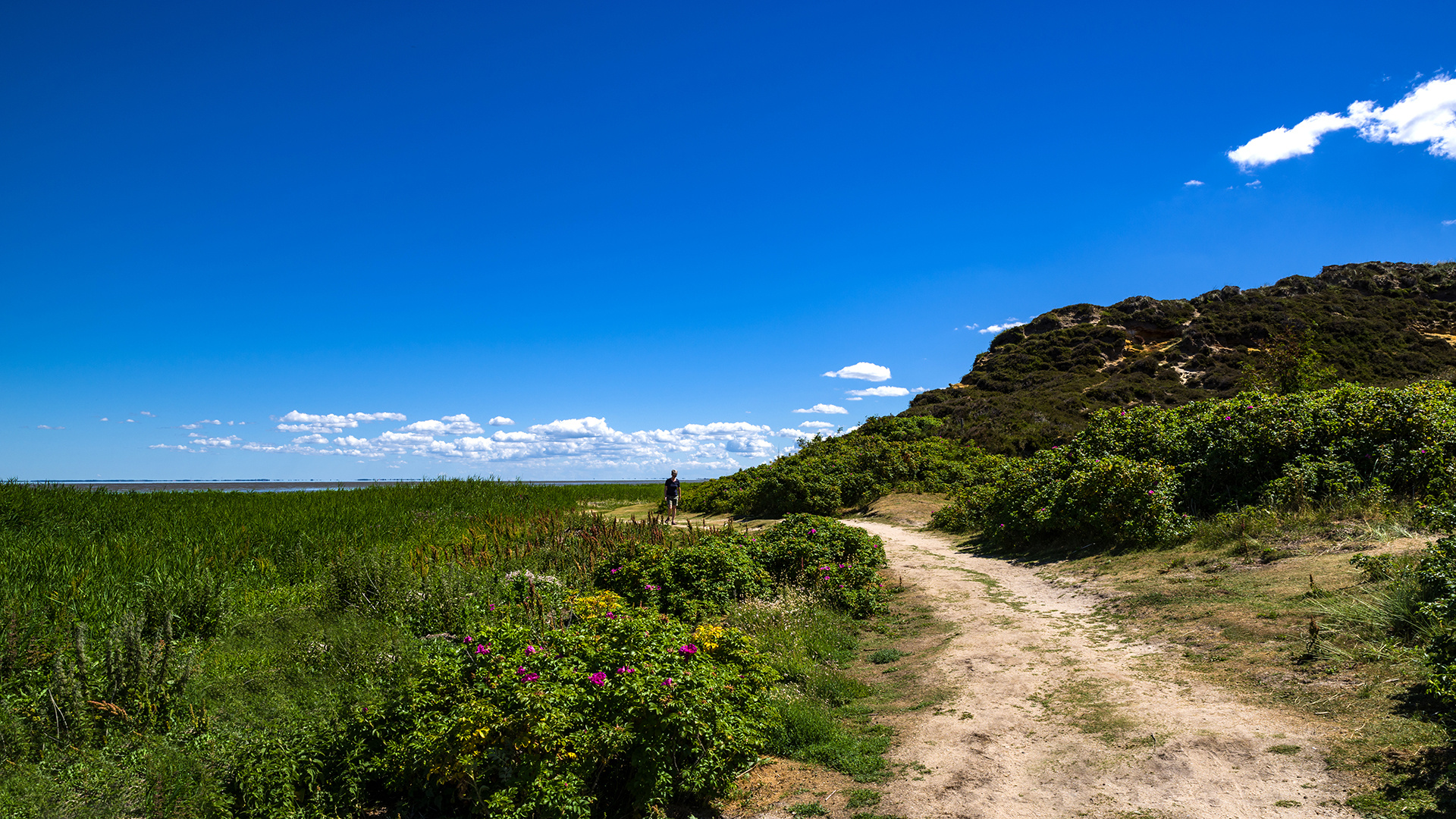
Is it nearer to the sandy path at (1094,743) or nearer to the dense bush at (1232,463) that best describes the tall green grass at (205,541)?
the sandy path at (1094,743)

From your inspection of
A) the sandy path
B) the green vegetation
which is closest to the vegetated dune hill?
the green vegetation

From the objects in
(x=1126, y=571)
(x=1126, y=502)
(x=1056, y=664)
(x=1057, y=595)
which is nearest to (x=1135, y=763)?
(x=1056, y=664)

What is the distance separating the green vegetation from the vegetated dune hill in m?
23.5

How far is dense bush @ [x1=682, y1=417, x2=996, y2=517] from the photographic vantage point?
2044cm

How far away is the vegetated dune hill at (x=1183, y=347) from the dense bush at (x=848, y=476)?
734cm

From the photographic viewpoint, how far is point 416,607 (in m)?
7.79

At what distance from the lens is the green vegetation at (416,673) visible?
3.95 m

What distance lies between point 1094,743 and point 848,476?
1654 centimetres

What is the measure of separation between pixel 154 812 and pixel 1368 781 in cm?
660

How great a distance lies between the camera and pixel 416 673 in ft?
17.8

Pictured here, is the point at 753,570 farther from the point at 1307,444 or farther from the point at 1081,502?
the point at 1307,444

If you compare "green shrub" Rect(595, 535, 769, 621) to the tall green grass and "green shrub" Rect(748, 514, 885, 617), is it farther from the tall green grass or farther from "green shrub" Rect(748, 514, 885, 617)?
the tall green grass

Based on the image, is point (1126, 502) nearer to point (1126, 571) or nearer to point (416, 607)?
point (1126, 571)

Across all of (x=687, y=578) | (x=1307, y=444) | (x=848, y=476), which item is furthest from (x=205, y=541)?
(x=1307, y=444)
